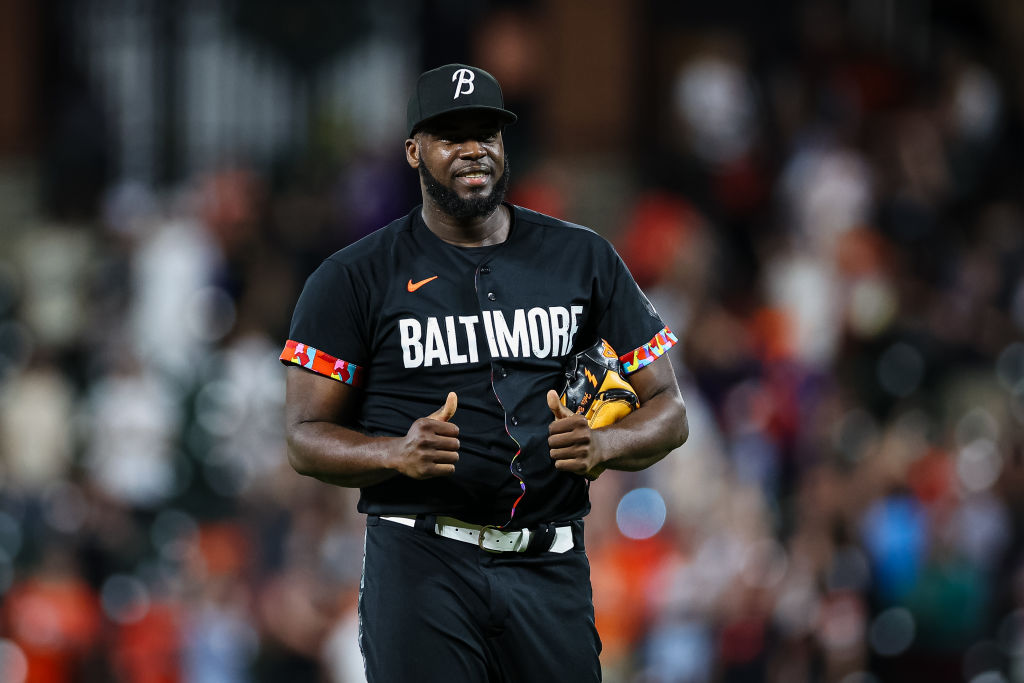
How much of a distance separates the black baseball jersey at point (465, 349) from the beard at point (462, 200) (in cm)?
12

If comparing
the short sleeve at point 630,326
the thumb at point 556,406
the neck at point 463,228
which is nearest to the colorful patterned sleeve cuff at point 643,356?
the short sleeve at point 630,326

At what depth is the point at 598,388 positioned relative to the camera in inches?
172

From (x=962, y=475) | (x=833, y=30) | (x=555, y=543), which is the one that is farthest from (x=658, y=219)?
(x=555, y=543)

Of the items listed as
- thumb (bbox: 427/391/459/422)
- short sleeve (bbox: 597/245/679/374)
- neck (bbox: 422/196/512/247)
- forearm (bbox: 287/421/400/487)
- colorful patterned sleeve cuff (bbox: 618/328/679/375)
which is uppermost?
neck (bbox: 422/196/512/247)

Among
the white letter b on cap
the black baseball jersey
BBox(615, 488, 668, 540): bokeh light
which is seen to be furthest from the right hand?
BBox(615, 488, 668, 540): bokeh light

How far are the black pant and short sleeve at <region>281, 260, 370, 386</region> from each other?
46cm

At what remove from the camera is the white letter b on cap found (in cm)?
423

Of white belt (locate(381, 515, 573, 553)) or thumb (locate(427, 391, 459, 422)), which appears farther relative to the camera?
white belt (locate(381, 515, 573, 553))

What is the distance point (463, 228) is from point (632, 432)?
76cm

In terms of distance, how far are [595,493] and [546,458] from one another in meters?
5.30

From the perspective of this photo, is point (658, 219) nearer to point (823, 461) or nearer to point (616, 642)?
point (823, 461)

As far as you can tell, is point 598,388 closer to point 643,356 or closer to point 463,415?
point 643,356

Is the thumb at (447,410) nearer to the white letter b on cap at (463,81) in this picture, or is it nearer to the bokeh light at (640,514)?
the white letter b on cap at (463,81)

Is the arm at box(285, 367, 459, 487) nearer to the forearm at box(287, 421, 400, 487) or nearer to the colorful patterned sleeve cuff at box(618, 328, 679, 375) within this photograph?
the forearm at box(287, 421, 400, 487)
